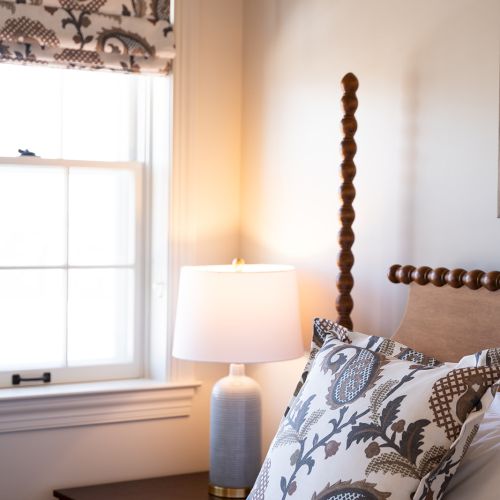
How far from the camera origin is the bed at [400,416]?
1.55m

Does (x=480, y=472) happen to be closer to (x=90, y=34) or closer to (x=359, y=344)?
(x=359, y=344)

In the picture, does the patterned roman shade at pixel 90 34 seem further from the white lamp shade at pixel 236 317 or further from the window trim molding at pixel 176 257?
the white lamp shade at pixel 236 317

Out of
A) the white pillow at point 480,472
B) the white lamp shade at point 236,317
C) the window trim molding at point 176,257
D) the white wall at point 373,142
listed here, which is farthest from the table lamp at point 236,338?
the white pillow at point 480,472

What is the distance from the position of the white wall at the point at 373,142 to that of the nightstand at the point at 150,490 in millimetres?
326

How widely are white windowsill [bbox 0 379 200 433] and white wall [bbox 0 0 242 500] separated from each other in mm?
34

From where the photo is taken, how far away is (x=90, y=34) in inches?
110

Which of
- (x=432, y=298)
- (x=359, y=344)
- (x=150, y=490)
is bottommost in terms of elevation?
(x=150, y=490)

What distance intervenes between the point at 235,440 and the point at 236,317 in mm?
372

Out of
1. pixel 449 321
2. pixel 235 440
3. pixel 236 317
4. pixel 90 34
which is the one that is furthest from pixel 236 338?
pixel 90 34

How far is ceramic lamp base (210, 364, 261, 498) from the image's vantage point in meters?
2.59

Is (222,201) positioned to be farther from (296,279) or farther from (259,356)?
(259,356)

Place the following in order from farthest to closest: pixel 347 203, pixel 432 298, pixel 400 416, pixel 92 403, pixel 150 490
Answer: pixel 92 403
pixel 150 490
pixel 347 203
pixel 432 298
pixel 400 416

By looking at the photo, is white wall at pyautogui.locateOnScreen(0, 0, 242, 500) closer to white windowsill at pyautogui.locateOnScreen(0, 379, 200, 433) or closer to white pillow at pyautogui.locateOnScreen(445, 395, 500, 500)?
white windowsill at pyautogui.locateOnScreen(0, 379, 200, 433)

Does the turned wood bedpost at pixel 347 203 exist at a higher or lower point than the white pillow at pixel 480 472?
higher
